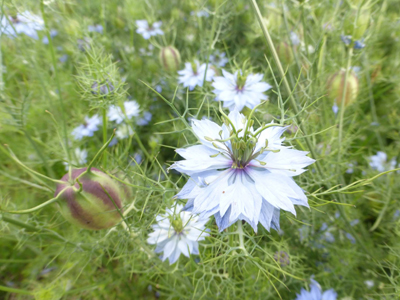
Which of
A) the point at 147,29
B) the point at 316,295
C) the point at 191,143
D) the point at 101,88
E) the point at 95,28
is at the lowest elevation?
the point at 316,295

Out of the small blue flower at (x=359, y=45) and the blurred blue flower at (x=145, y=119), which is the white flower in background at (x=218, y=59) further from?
the small blue flower at (x=359, y=45)

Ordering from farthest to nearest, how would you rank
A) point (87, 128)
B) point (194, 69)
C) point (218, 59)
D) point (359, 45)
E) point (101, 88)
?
point (218, 59), point (87, 128), point (194, 69), point (359, 45), point (101, 88)

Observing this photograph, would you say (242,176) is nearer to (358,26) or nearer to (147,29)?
(358,26)

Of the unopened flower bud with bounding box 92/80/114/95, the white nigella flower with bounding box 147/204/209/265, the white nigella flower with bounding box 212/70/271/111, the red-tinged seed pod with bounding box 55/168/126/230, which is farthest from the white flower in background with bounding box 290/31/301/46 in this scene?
the red-tinged seed pod with bounding box 55/168/126/230

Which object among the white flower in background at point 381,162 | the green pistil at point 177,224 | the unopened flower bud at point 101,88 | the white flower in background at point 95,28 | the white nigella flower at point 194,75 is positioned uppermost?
the white flower in background at point 95,28

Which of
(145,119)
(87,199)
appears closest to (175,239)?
(87,199)

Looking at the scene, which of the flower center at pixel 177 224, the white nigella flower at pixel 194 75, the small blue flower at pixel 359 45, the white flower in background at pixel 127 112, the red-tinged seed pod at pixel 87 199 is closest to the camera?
the red-tinged seed pod at pixel 87 199

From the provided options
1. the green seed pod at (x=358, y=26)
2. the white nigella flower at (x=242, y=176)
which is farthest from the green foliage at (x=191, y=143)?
the white nigella flower at (x=242, y=176)
